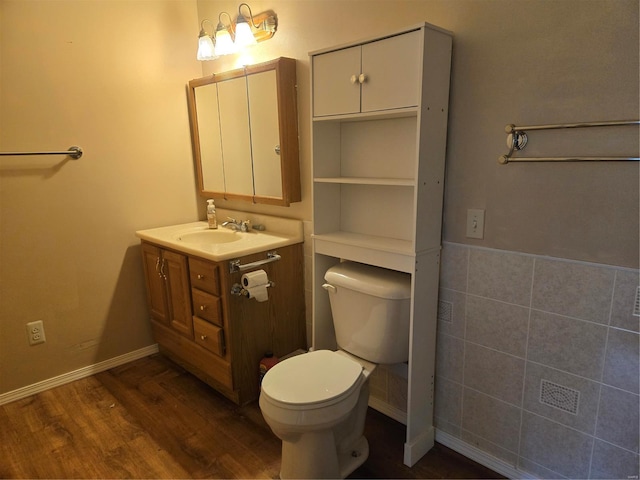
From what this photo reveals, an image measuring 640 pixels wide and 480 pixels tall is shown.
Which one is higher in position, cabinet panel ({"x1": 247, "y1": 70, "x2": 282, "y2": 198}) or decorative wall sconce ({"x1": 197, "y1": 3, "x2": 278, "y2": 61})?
decorative wall sconce ({"x1": 197, "y1": 3, "x2": 278, "y2": 61})

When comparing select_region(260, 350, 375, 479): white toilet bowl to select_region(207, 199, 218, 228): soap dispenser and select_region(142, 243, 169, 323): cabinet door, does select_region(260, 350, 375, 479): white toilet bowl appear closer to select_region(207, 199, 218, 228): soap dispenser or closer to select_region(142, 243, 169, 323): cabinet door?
select_region(142, 243, 169, 323): cabinet door

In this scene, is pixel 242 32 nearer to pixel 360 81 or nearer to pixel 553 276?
pixel 360 81

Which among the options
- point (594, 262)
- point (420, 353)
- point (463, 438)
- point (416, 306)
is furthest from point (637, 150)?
point (463, 438)

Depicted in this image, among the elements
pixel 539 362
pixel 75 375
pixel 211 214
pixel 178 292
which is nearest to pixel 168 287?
pixel 178 292

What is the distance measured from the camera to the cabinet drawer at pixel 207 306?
1968mm

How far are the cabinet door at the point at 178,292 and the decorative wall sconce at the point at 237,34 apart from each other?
117 cm

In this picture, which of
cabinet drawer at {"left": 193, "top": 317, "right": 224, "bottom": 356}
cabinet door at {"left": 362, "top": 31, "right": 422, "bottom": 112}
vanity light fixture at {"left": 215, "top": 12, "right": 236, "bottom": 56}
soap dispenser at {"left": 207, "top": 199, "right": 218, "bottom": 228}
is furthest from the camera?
soap dispenser at {"left": 207, "top": 199, "right": 218, "bottom": 228}

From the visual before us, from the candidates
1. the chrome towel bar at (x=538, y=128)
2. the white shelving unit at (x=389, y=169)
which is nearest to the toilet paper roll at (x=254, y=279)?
the white shelving unit at (x=389, y=169)

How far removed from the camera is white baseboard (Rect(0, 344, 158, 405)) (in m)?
2.18

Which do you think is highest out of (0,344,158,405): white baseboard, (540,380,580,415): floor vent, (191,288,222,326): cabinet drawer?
(191,288,222,326): cabinet drawer

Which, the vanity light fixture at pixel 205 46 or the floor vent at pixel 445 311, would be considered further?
the vanity light fixture at pixel 205 46

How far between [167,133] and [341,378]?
1.90 m

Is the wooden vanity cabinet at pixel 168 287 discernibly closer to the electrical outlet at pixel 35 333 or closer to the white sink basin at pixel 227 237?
the white sink basin at pixel 227 237

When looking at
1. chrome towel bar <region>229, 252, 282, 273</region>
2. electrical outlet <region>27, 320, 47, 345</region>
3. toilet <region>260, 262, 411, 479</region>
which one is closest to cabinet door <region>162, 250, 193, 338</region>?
chrome towel bar <region>229, 252, 282, 273</region>
